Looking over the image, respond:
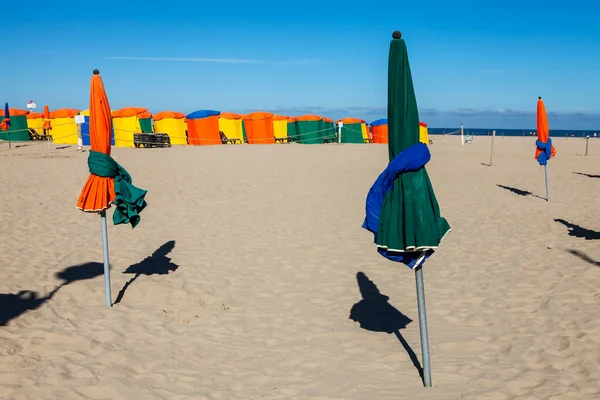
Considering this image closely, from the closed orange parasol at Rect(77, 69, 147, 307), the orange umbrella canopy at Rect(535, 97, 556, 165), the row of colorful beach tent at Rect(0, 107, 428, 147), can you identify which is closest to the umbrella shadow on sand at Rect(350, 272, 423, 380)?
the closed orange parasol at Rect(77, 69, 147, 307)

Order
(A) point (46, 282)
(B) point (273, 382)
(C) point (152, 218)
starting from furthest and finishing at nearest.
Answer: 1. (C) point (152, 218)
2. (A) point (46, 282)
3. (B) point (273, 382)

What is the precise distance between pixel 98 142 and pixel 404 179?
3447 millimetres

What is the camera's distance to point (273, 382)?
14.1ft

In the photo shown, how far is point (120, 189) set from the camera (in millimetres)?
5793

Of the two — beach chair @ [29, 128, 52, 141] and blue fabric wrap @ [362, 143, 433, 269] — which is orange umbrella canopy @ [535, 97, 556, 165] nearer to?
blue fabric wrap @ [362, 143, 433, 269]

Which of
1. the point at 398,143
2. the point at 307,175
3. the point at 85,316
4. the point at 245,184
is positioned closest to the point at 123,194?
the point at 85,316

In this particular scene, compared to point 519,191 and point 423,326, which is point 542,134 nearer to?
point 519,191

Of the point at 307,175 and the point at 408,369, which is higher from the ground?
the point at 307,175

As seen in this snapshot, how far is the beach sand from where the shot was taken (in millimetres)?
4234

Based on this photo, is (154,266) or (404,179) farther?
(154,266)

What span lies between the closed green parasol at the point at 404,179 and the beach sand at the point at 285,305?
1.25 metres

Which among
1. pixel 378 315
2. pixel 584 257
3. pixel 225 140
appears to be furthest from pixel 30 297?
pixel 225 140

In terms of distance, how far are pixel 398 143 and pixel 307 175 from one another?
47.1ft

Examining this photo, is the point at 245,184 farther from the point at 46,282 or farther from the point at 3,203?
the point at 46,282
